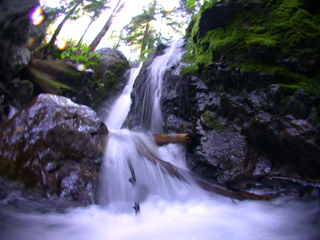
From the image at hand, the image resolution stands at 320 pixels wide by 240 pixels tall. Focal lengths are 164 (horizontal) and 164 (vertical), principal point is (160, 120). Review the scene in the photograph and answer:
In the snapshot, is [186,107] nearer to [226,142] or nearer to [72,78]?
[226,142]

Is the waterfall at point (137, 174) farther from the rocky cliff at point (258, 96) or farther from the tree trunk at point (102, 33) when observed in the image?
the tree trunk at point (102, 33)

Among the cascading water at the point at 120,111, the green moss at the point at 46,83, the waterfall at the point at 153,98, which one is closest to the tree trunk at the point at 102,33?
the cascading water at the point at 120,111

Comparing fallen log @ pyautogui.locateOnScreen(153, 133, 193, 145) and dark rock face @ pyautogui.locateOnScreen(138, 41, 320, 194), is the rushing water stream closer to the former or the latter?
dark rock face @ pyautogui.locateOnScreen(138, 41, 320, 194)

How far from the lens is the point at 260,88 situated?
3.10 meters

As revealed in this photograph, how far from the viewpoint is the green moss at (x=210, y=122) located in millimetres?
3629

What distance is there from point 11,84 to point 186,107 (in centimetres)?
575

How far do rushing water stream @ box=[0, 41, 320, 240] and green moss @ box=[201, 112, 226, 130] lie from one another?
125 cm

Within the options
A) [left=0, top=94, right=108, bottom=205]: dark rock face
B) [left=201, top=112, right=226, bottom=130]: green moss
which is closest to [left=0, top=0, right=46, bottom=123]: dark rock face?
[left=0, top=94, right=108, bottom=205]: dark rock face

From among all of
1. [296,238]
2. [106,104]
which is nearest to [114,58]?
[106,104]

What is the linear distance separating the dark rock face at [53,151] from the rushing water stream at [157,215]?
11.5 inches

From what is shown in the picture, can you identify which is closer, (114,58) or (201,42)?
(201,42)

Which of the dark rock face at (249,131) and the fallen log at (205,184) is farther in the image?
the fallen log at (205,184)

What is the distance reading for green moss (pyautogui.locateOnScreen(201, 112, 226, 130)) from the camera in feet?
11.9

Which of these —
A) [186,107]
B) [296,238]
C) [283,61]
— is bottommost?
[296,238]
